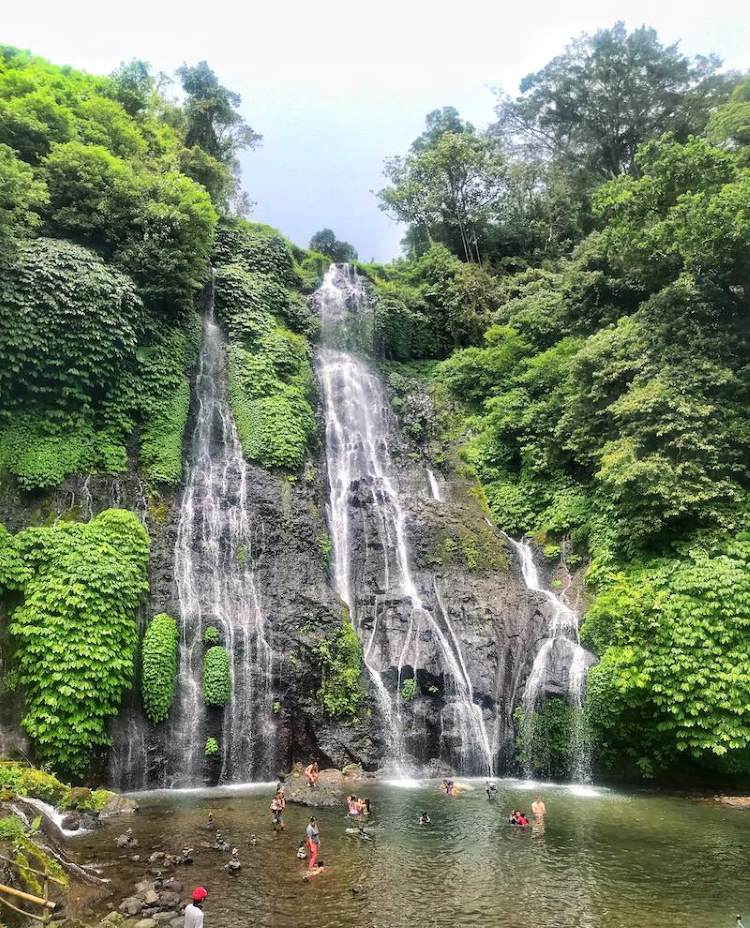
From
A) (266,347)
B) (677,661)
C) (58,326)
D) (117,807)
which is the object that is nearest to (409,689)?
(677,661)

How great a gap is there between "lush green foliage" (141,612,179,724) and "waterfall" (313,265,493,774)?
5530 mm

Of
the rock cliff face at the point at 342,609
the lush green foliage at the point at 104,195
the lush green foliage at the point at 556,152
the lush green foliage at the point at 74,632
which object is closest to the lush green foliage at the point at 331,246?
the lush green foliage at the point at 556,152

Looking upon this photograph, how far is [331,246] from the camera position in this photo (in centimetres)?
4534

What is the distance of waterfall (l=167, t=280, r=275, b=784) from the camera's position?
53.2 feet

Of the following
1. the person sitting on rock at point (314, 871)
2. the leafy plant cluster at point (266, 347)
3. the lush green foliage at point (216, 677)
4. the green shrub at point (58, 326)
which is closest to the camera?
the person sitting on rock at point (314, 871)

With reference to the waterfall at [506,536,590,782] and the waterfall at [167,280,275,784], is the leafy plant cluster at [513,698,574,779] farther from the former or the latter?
the waterfall at [167,280,275,784]

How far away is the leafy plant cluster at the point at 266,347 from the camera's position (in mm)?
23203

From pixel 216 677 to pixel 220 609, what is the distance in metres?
2.11

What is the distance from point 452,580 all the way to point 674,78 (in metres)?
30.0

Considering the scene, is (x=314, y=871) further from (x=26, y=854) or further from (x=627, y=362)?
(x=627, y=362)

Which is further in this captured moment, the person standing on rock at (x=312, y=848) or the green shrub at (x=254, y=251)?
the green shrub at (x=254, y=251)

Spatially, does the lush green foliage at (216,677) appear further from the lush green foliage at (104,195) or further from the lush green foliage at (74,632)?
the lush green foliage at (104,195)

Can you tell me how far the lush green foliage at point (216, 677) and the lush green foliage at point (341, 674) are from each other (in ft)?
8.37

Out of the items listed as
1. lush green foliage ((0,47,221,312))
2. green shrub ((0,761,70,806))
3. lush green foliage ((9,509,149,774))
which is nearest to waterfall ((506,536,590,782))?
lush green foliage ((9,509,149,774))
